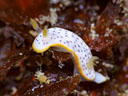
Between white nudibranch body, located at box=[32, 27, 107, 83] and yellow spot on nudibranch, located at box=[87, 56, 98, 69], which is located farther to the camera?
yellow spot on nudibranch, located at box=[87, 56, 98, 69]

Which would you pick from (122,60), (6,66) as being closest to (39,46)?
(6,66)

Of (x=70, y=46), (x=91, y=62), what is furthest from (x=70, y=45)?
(x=91, y=62)

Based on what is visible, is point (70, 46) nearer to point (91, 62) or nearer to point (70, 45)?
point (70, 45)

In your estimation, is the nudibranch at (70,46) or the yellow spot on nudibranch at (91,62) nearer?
the nudibranch at (70,46)

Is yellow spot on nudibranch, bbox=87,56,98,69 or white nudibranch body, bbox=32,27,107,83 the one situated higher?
white nudibranch body, bbox=32,27,107,83

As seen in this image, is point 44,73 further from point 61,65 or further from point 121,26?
point 121,26

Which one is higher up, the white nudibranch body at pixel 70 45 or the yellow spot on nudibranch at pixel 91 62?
the white nudibranch body at pixel 70 45
